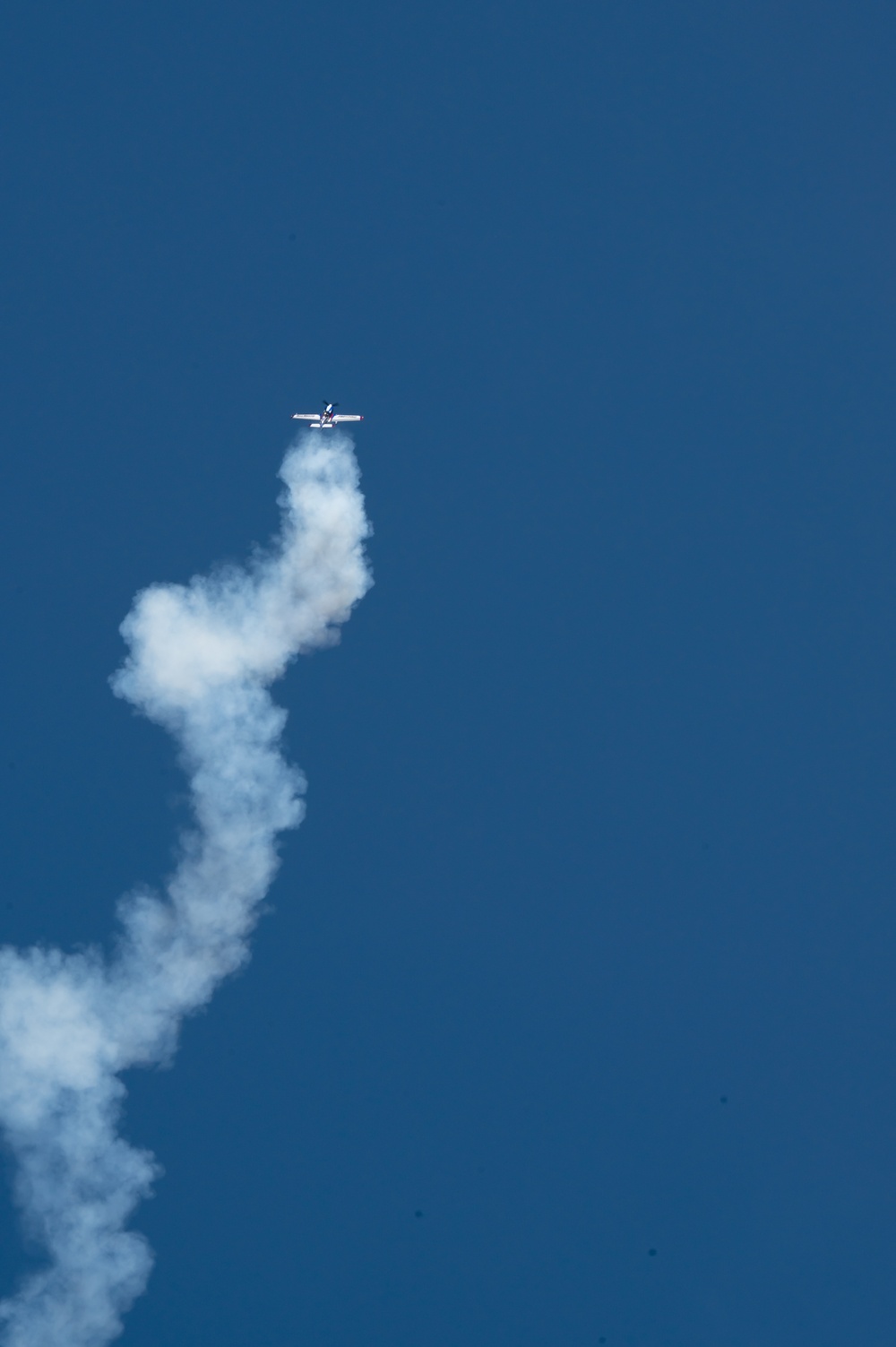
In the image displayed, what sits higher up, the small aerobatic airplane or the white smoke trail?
the small aerobatic airplane

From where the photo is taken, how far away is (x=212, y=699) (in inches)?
1994

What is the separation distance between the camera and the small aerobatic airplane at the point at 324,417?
51312mm

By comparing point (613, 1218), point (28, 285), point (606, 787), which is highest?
point (28, 285)

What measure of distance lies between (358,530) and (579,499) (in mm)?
9621

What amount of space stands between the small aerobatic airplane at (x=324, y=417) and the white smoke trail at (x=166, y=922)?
0.73 metres

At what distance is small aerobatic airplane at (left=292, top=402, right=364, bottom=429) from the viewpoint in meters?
51.3

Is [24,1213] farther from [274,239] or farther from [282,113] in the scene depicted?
[282,113]

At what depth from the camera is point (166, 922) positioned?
50.2 meters

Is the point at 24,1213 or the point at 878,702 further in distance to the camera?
the point at 878,702

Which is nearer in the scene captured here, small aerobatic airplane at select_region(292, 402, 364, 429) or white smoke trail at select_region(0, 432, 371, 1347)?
white smoke trail at select_region(0, 432, 371, 1347)

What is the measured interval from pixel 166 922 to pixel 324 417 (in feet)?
71.5

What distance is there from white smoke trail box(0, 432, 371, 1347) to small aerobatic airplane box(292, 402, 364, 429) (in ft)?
2.39

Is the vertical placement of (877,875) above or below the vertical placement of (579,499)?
below

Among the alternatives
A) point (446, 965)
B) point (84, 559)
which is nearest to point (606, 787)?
point (446, 965)
